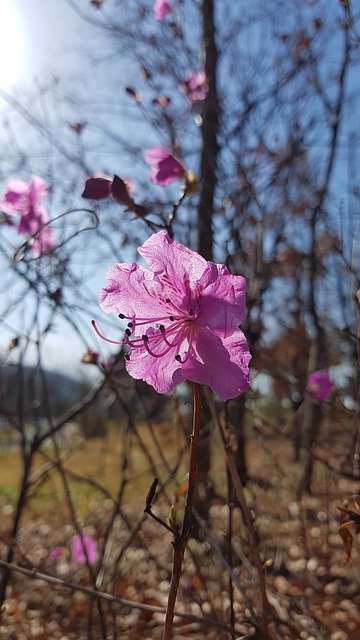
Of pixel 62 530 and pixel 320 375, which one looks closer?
pixel 320 375

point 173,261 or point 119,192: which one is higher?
point 119,192

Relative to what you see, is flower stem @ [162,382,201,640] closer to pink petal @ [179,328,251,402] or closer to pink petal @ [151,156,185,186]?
pink petal @ [179,328,251,402]

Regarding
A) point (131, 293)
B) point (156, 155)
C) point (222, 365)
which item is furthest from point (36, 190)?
point (222, 365)

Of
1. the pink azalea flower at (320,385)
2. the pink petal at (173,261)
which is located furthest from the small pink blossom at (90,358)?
the pink azalea flower at (320,385)

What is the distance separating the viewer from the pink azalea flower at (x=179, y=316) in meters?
0.86

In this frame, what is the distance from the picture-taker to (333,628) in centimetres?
243

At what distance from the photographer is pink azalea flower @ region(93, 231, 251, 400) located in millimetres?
863

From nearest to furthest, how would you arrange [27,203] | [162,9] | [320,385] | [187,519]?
[187,519], [27,203], [320,385], [162,9]

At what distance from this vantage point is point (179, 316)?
93cm

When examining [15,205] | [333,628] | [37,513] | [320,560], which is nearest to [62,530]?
[37,513]

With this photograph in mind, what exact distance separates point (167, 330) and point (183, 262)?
107 millimetres

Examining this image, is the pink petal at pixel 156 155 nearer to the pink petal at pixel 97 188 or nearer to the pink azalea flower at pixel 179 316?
the pink petal at pixel 97 188

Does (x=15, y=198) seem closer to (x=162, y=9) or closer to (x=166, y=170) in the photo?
(x=166, y=170)

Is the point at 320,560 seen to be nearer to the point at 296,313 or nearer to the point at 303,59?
the point at 303,59
